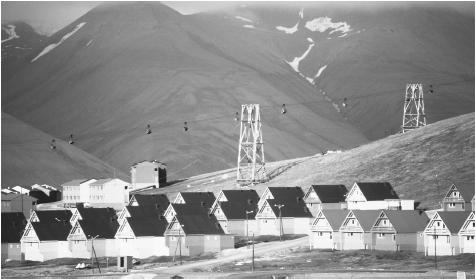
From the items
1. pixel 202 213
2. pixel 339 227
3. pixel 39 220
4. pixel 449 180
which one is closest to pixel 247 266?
pixel 339 227

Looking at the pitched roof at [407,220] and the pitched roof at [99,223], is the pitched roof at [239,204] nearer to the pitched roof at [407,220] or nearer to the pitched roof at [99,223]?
the pitched roof at [99,223]

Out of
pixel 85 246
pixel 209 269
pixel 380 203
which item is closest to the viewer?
pixel 209 269

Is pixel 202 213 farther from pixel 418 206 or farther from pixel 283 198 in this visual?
pixel 418 206

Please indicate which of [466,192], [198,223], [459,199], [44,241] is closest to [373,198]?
[459,199]

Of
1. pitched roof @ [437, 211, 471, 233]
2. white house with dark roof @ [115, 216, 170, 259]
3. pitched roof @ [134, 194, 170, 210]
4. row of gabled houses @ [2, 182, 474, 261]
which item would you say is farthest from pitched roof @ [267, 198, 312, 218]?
pitched roof @ [437, 211, 471, 233]

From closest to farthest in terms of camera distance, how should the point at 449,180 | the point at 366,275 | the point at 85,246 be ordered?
the point at 366,275, the point at 85,246, the point at 449,180

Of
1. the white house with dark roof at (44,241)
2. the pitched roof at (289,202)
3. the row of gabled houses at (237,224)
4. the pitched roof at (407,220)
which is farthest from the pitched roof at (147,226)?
the pitched roof at (407,220)

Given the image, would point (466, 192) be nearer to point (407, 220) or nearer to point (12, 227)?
point (407, 220)

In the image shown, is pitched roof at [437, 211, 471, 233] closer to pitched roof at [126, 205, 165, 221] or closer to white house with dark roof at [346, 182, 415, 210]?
white house with dark roof at [346, 182, 415, 210]
